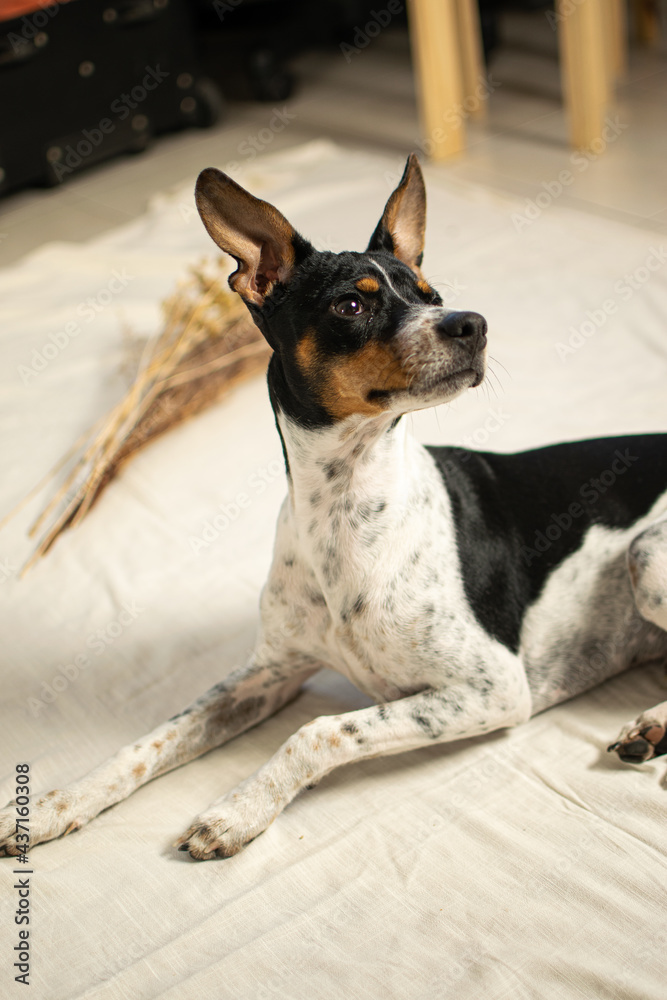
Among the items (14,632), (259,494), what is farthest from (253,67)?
(14,632)

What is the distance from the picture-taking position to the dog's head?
5.35 ft

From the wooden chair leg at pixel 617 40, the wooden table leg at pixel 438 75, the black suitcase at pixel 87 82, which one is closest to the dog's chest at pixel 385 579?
the wooden table leg at pixel 438 75

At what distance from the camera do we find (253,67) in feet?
20.5

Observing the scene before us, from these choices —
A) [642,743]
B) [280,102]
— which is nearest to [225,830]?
[642,743]

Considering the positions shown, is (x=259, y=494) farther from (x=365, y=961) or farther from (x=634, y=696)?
(x=365, y=961)

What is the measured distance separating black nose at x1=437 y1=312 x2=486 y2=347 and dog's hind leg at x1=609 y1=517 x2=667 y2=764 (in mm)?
617

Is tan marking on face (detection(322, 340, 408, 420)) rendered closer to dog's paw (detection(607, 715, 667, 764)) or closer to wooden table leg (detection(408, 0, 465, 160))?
dog's paw (detection(607, 715, 667, 764))

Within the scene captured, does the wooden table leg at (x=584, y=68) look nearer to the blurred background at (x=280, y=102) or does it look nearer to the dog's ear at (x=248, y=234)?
the blurred background at (x=280, y=102)

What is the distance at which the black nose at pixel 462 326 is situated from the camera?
161cm

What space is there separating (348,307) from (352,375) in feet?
0.40

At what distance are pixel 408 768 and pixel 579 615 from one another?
0.47m

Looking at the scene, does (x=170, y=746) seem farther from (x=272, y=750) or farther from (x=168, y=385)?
(x=168, y=385)

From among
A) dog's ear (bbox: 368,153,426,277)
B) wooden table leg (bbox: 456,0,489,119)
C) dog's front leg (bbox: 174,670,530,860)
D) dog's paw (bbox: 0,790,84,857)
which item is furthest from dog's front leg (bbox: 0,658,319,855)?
wooden table leg (bbox: 456,0,489,119)

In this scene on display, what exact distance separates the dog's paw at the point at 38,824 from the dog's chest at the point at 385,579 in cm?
61
